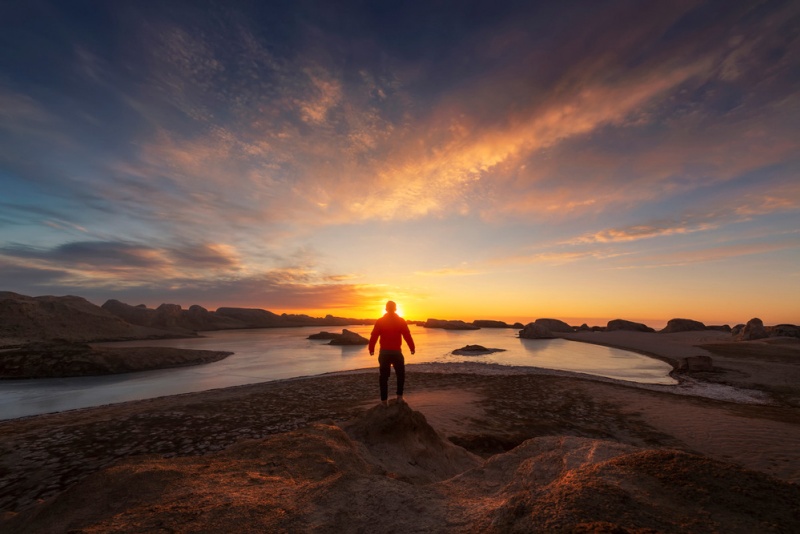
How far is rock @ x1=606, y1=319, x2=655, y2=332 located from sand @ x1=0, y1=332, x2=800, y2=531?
282 feet

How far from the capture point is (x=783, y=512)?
2.62m

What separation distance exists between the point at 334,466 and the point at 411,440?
2.49 metres

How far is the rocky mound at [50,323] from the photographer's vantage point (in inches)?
1602

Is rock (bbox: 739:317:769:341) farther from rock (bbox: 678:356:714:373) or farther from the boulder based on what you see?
the boulder

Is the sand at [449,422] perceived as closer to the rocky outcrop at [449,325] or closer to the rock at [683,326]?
the rock at [683,326]

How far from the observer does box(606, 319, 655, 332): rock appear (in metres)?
91.5

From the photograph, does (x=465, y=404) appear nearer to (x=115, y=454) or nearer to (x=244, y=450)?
(x=244, y=450)

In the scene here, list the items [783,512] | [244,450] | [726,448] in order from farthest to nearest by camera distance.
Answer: [726,448]
[244,450]
[783,512]

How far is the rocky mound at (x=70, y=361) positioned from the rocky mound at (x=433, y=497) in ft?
99.0

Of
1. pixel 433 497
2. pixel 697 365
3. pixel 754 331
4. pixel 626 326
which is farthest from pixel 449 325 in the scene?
pixel 433 497

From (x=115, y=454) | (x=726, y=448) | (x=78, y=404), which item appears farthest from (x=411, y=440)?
(x=78, y=404)

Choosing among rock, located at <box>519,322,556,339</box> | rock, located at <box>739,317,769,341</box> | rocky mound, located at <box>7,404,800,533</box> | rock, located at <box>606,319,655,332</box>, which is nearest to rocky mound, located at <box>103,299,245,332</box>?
rock, located at <box>519,322,556,339</box>

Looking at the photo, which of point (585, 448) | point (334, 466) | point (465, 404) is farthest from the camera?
point (465, 404)

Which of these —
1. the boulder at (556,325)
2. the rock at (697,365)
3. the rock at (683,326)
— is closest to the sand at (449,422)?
the rock at (697,365)
